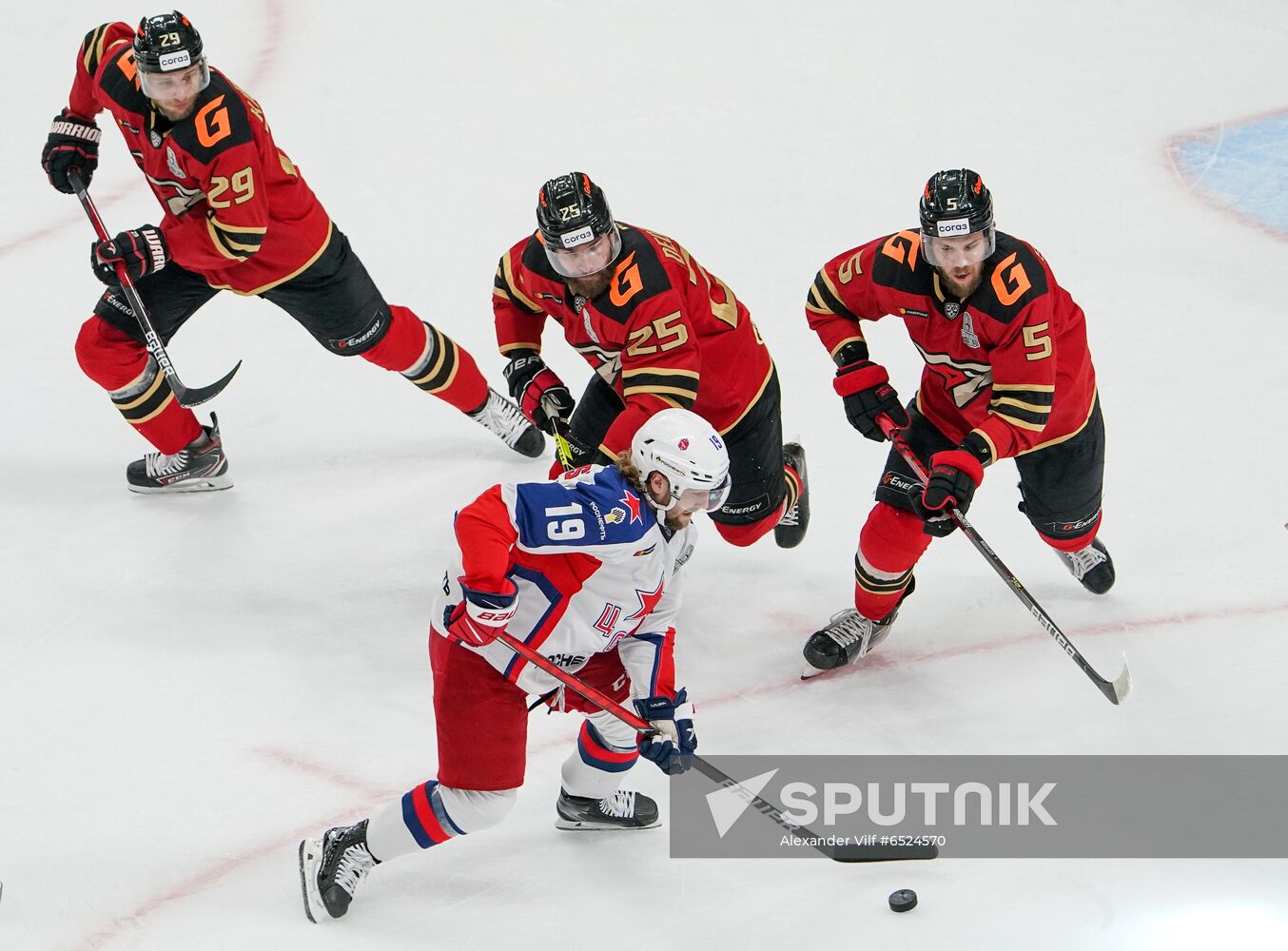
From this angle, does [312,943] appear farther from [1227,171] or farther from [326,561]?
[1227,171]

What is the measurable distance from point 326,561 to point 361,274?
0.82 m

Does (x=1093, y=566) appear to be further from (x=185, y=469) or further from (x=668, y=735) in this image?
(x=185, y=469)

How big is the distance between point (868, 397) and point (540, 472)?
1.31m

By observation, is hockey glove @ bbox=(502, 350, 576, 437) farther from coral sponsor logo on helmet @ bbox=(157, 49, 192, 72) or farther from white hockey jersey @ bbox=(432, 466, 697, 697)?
coral sponsor logo on helmet @ bbox=(157, 49, 192, 72)

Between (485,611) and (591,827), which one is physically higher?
(485,611)

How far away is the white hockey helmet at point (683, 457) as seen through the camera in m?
2.82

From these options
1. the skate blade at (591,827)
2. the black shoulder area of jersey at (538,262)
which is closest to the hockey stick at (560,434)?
the black shoulder area of jersey at (538,262)

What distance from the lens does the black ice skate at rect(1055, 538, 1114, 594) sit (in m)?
4.02

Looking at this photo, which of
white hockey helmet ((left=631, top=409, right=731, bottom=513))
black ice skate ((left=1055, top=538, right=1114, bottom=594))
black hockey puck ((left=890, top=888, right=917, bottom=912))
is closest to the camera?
white hockey helmet ((left=631, top=409, right=731, bottom=513))

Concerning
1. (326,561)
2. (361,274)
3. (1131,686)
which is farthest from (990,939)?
(361,274)

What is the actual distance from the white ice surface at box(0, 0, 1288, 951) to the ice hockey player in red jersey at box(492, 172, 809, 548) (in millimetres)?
364

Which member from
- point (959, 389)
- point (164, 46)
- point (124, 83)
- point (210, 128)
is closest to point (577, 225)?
point (959, 389)

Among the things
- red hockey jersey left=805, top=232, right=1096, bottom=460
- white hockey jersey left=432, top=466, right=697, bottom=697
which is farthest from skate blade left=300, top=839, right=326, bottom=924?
red hockey jersey left=805, top=232, right=1096, bottom=460

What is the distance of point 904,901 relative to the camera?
116 inches
